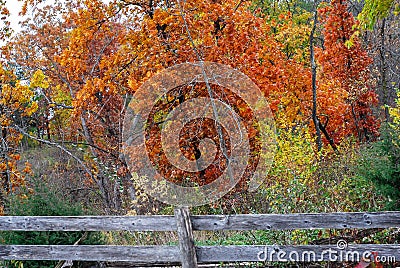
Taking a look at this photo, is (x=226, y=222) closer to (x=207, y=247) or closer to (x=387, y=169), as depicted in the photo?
(x=207, y=247)

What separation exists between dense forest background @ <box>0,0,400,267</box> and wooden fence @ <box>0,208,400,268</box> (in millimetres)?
573

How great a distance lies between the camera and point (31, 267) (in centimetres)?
598

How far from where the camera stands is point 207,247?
504 cm

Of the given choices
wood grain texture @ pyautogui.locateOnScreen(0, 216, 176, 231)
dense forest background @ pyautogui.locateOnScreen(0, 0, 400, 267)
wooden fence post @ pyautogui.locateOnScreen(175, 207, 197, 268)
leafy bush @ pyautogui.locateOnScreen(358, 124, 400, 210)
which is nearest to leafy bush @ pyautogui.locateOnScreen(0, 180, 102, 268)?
dense forest background @ pyautogui.locateOnScreen(0, 0, 400, 267)

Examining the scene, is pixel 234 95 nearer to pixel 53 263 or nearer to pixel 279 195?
pixel 279 195

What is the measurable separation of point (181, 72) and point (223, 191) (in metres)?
2.80

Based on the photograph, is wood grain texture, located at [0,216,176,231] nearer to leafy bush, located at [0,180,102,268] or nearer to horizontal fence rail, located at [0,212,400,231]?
horizontal fence rail, located at [0,212,400,231]

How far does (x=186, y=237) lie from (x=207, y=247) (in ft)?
0.99

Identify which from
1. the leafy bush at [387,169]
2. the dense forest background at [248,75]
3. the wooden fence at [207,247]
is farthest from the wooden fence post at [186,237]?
the leafy bush at [387,169]

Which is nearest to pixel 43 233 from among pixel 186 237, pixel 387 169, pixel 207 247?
pixel 186 237

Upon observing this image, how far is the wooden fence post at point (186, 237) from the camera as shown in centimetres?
487

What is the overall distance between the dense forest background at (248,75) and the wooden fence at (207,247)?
573 millimetres

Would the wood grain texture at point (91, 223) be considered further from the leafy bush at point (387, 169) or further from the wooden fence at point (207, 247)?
the leafy bush at point (387, 169)

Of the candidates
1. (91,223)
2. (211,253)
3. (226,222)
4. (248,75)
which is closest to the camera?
(226,222)
